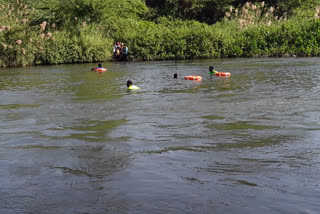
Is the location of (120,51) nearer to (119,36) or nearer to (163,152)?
(119,36)

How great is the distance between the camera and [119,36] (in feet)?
105

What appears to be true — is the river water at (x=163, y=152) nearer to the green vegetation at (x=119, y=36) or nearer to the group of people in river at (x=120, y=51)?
the green vegetation at (x=119, y=36)

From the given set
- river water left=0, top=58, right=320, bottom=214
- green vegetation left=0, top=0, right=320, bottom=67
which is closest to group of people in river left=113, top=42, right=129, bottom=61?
green vegetation left=0, top=0, right=320, bottom=67

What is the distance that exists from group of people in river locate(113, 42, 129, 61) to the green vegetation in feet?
1.21

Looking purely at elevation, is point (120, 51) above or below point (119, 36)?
below

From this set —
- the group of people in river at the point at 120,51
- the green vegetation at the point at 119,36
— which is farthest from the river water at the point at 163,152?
the group of people in river at the point at 120,51

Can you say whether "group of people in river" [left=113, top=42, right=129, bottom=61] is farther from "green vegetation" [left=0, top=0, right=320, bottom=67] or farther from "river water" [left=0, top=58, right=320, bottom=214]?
"river water" [left=0, top=58, right=320, bottom=214]

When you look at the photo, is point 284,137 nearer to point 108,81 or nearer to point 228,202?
point 228,202

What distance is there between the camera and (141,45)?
30.8m

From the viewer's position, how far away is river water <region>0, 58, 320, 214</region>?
16.3 feet

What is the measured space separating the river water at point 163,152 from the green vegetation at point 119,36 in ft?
48.3

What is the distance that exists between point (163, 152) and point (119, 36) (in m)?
26.1

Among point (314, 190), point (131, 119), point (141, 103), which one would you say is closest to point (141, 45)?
point (141, 103)

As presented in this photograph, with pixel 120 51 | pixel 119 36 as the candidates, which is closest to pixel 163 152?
pixel 120 51
